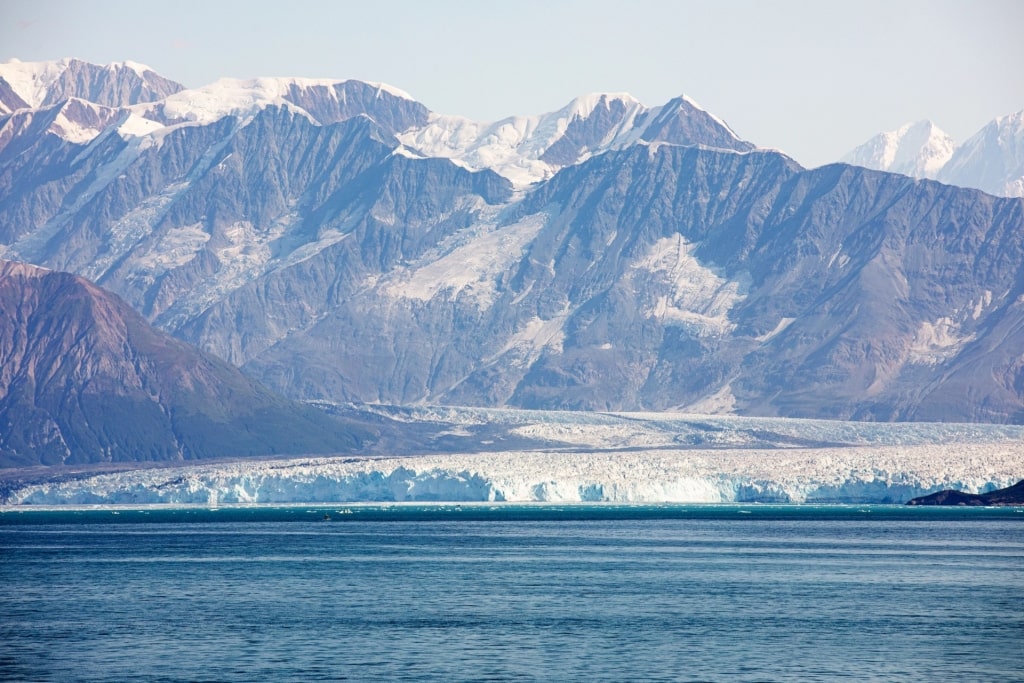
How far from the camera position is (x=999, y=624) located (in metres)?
104

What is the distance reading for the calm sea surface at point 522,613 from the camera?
9000 cm

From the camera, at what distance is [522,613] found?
370 feet

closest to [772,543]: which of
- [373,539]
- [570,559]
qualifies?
[570,559]

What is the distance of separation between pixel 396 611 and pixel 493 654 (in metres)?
20.4

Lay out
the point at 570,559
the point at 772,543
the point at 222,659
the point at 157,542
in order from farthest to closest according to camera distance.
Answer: the point at 157,542, the point at 772,543, the point at 570,559, the point at 222,659

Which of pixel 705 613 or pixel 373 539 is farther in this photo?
pixel 373 539

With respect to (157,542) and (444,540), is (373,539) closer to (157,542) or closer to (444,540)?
(444,540)

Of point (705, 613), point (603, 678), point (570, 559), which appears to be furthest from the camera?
point (570, 559)

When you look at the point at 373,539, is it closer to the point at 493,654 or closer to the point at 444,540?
the point at 444,540

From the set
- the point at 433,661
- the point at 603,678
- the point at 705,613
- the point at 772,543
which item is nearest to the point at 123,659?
the point at 433,661

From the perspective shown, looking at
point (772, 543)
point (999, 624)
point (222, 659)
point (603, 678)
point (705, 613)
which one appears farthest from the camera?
point (772, 543)

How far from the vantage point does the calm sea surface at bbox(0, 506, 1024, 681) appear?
90.0 metres

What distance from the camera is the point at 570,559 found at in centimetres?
15850

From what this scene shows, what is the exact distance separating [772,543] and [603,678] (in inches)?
3713
